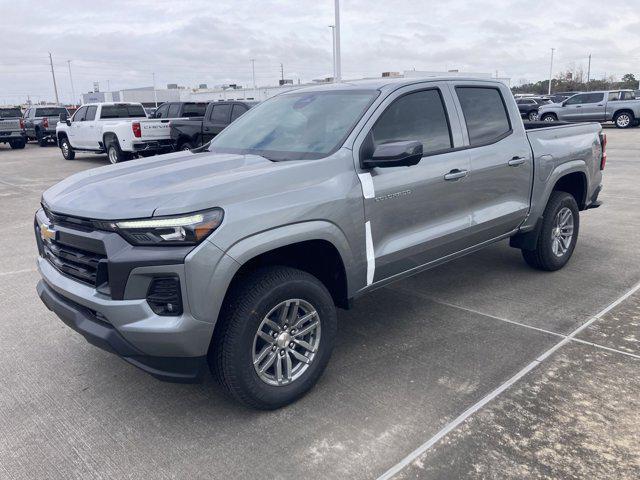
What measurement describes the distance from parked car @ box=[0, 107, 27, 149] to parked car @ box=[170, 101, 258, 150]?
1276 centimetres

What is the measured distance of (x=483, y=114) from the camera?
467cm

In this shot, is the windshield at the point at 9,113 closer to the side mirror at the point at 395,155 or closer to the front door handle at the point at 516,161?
the front door handle at the point at 516,161

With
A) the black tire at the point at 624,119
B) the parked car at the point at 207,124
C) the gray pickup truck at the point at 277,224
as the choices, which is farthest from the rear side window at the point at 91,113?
the black tire at the point at 624,119

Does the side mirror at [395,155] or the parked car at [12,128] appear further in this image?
the parked car at [12,128]

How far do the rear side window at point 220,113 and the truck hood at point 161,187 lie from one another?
1042 cm

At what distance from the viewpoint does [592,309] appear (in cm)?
462

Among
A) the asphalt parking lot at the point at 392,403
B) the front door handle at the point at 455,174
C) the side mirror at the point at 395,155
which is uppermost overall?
the side mirror at the point at 395,155

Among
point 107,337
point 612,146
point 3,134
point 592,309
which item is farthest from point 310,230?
point 3,134

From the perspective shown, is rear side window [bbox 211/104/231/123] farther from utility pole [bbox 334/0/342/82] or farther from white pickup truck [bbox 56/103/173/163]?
utility pole [bbox 334/0/342/82]

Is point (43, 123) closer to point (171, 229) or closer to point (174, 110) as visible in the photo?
point (174, 110)

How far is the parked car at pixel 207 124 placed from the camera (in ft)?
45.3

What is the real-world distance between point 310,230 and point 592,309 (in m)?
2.77

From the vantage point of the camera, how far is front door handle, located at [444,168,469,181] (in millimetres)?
4129

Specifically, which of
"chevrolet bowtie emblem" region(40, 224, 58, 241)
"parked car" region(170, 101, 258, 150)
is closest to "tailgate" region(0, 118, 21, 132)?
"parked car" region(170, 101, 258, 150)
